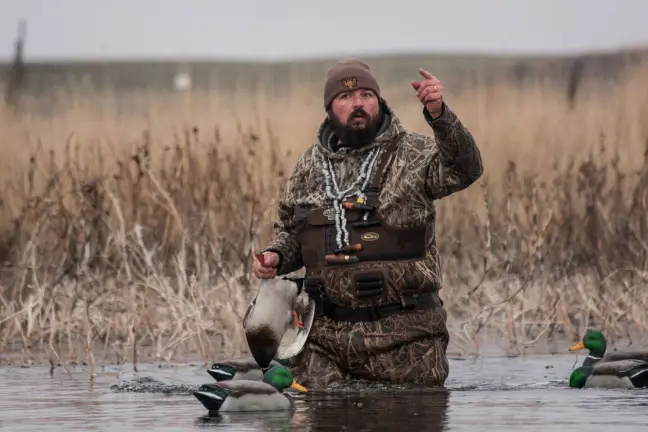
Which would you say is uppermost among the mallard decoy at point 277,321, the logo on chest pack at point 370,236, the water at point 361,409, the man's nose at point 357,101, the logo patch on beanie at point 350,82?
the logo patch on beanie at point 350,82

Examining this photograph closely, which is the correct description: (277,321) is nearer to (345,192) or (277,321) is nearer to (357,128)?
(345,192)

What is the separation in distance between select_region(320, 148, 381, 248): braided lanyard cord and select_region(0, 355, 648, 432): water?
859 millimetres

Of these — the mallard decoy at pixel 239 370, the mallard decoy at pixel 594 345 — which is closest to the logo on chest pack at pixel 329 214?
the mallard decoy at pixel 239 370

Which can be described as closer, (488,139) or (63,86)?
(488,139)

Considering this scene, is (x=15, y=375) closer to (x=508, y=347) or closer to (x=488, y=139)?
(x=508, y=347)

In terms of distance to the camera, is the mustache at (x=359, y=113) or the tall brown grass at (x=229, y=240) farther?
the tall brown grass at (x=229, y=240)

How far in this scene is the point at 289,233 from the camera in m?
10.9

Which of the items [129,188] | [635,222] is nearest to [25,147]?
[129,188]

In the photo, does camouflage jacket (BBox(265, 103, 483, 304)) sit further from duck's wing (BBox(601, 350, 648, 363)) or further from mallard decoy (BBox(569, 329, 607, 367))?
mallard decoy (BBox(569, 329, 607, 367))

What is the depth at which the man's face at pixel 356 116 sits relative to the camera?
10539 mm

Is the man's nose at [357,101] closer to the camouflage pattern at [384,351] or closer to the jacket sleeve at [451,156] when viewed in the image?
the jacket sleeve at [451,156]

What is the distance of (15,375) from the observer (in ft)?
40.4

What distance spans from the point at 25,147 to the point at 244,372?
25.4ft

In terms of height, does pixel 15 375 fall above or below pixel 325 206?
below
